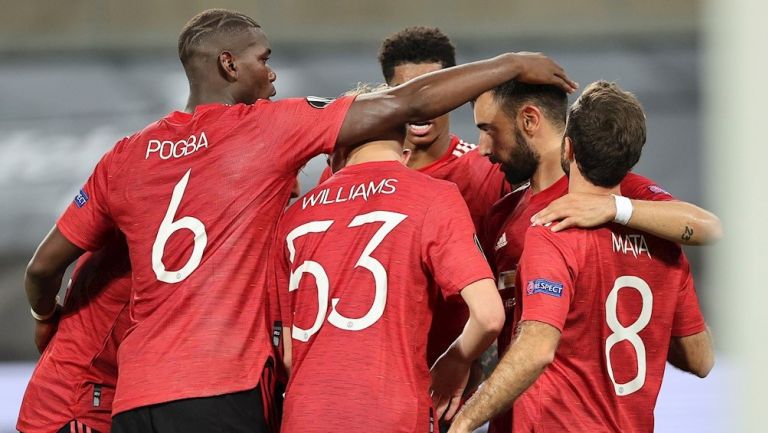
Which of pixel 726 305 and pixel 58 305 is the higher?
pixel 726 305

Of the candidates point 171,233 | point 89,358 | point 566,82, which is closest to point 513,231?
point 566,82

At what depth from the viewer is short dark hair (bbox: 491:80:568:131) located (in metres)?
3.45

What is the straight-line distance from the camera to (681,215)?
9.74ft

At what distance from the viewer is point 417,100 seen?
2.99 m

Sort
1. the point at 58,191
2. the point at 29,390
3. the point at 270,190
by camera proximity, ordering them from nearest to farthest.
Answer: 1. the point at 270,190
2. the point at 29,390
3. the point at 58,191

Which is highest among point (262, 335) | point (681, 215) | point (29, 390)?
point (681, 215)

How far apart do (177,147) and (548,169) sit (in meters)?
1.19

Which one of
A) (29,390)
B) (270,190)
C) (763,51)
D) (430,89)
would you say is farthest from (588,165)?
(29,390)

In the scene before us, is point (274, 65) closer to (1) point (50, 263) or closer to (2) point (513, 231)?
(1) point (50, 263)

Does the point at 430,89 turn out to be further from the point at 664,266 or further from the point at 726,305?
the point at 726,305

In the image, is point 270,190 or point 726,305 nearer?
point 726,305

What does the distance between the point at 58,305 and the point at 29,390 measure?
31 cm

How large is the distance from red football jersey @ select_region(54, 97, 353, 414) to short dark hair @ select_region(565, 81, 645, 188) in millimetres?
676

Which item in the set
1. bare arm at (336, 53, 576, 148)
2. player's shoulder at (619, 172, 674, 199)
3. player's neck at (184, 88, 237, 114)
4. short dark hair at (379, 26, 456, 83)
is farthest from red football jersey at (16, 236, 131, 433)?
short dark hair at (379, 26, 456, 83)
